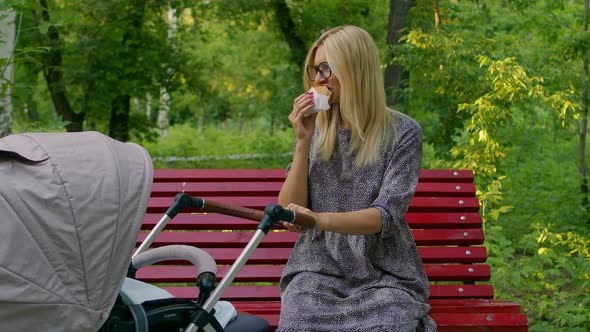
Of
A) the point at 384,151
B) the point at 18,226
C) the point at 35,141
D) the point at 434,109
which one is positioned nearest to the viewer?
the point at 18,226

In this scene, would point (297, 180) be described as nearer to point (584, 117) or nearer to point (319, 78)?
point (319, 78)

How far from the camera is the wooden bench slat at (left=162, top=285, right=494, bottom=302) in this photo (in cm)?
418

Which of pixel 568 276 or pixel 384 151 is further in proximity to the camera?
→ pixel 568 276

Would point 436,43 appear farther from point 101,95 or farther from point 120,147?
point 101,95

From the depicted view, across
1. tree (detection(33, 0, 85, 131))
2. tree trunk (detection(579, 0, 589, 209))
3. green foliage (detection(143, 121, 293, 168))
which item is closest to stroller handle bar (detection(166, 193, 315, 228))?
tree trunk (detection(579, 0, 589, 209))

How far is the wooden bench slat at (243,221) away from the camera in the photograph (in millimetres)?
4492

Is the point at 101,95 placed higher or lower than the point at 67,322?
lower

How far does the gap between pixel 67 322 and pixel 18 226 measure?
12.4 inches

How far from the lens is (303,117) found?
3.44 meters

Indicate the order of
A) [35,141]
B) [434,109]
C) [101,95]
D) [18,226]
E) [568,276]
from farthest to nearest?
[101,95] < [434,109] < [568,276] < [35,141] < [18,226]

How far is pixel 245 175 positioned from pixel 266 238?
0.43 metres

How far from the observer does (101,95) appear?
12.0 m

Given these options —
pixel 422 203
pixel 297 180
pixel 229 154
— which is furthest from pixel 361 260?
pixel 229 154

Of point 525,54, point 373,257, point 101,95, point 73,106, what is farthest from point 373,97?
point 73,106
